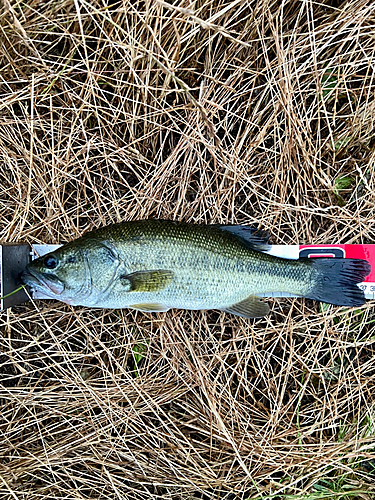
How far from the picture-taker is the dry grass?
10.6ft

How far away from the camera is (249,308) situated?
303 cm

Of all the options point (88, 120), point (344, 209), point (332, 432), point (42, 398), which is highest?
point (88, 120)

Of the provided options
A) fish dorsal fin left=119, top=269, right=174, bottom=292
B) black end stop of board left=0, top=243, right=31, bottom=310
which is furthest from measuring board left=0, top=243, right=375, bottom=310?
fish dorsal fin left=119, top=269, right=174, bottom=292

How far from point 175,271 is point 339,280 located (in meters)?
1.46

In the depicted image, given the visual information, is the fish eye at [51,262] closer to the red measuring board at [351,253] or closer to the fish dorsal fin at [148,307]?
the fish dorsal fin at [148,307]

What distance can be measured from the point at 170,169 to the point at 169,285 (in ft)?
3.69

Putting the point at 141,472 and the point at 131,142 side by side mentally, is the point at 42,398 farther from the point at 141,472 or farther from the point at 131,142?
the point at 131,142

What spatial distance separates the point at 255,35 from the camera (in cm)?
326

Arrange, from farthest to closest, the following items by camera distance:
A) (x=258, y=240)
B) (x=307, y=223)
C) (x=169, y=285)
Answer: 1. (x=307, y=223)
2. (x=258, y=240)
3. (x=169, y=285)

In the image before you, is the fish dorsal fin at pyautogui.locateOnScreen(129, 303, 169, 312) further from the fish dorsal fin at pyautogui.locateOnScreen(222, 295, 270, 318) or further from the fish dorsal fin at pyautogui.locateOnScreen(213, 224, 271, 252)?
the fish dorsal fin at pyautogui.locateOnScreen(213, 224, 271, 252)

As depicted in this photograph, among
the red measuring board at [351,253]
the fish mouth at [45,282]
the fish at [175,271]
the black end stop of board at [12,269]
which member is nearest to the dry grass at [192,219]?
the red measuring board at [351,253]

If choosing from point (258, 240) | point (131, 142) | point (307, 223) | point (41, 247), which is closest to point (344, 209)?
point (307, 223)

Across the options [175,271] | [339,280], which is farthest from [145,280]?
[339,280]

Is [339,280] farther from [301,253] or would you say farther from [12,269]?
[12,269]
